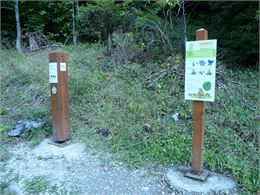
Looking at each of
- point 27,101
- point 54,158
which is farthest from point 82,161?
point 27,101

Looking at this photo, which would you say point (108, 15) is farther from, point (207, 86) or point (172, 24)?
point (207, 86)

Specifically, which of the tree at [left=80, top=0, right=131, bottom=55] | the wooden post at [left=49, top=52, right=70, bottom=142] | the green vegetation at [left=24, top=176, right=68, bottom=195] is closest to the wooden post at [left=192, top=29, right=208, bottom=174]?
the green vegetation at [left=24, top=176, right=68, bottom=195]

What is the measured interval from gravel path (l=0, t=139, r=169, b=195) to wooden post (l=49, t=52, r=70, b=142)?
0.75 feet

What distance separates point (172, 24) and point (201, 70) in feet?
14.8

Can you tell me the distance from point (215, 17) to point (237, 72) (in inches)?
66.4

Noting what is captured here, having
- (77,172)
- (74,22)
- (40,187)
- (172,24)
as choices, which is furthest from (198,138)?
(74,22)

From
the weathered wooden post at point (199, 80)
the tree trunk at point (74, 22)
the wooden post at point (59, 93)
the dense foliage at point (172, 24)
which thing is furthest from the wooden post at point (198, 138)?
the tree trunk at point (74, 22)

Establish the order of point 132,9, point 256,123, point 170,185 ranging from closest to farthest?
point 170,185
point 256,123
point 132,9

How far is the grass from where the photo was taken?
10.9ft

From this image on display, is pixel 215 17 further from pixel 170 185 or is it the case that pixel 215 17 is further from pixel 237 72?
pixel 170 185

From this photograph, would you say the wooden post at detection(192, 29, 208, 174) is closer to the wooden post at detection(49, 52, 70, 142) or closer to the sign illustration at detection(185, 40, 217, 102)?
the sign illustration at detection(185, 40, 217, 102)

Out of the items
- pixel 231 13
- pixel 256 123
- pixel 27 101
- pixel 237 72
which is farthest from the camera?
pixel 231 13

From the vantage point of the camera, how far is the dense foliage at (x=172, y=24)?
557cm

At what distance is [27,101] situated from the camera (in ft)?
16.8
